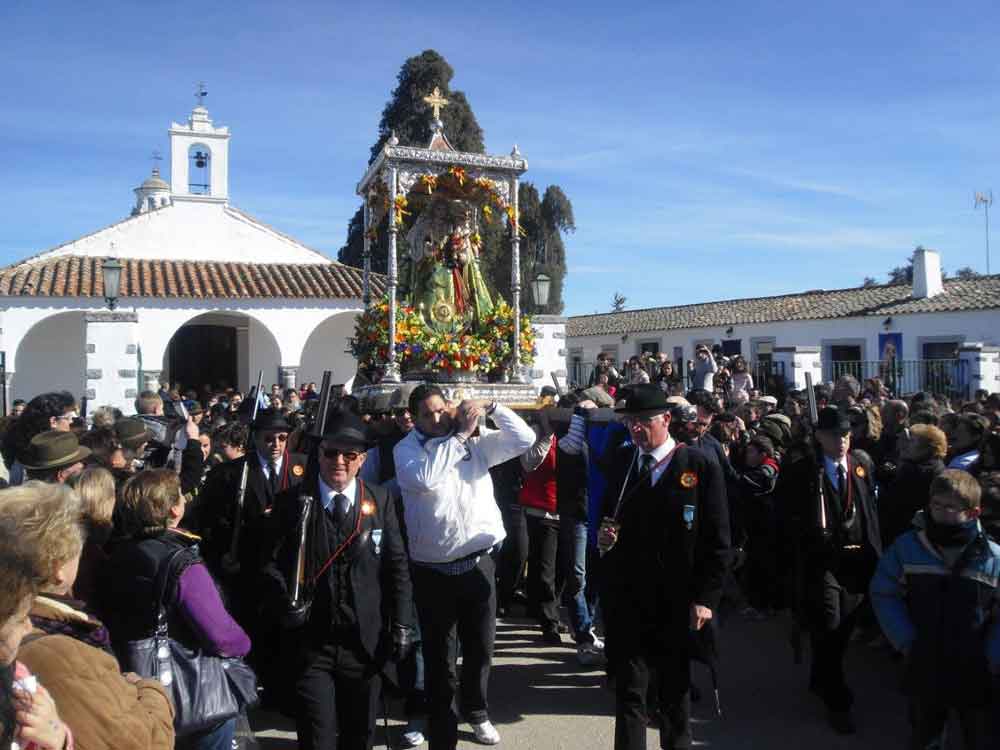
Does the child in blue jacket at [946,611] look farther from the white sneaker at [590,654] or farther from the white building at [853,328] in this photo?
the white building at [853,328]

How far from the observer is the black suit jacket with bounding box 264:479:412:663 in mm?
3799

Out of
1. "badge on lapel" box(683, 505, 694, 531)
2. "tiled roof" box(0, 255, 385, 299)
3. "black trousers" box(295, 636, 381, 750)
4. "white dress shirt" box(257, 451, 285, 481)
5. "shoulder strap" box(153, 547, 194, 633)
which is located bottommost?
"black trousers" box(295, 636, 381, 750)

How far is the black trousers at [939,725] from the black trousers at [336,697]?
2.44 meters

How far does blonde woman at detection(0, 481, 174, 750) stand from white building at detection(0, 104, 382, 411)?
13.5m

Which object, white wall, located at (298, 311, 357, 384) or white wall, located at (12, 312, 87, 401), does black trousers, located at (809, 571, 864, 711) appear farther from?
white wall, located at (12, 312, 87, 401)

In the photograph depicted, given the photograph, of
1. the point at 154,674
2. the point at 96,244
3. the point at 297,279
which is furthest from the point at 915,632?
the point at 96,244

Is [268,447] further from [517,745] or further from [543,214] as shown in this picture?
[543,214]

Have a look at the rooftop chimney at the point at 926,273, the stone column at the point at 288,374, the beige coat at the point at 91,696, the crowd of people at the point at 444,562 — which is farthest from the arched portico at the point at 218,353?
the rooftop chimney at the point at 926,273

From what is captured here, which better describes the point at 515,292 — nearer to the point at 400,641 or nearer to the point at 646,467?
the point at 646,467

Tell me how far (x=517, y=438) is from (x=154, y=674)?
2.10m

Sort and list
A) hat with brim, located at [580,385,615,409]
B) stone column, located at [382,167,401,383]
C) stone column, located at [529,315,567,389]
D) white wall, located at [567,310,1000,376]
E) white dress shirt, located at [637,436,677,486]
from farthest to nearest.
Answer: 1. white wall, located at [567,310,1000,376]
2. stone column, located at [529,315,567,389]
3. stone column, located at [382,167,401,383]
4. hat with brim, located at [580,385,615,409]
5. white dress shirt, located at [637,436,677,486]

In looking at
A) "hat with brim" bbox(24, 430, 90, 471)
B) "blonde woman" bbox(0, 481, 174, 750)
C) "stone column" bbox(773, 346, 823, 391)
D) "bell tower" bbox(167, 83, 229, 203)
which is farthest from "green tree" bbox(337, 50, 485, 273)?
"blonde woman" bbox(0, 481, 174, 750)

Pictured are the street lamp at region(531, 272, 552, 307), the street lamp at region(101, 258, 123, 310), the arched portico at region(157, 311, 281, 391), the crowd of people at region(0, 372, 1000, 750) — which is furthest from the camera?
the arched portico at region(157, 311, 281, 391)

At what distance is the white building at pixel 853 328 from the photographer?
20.6m
